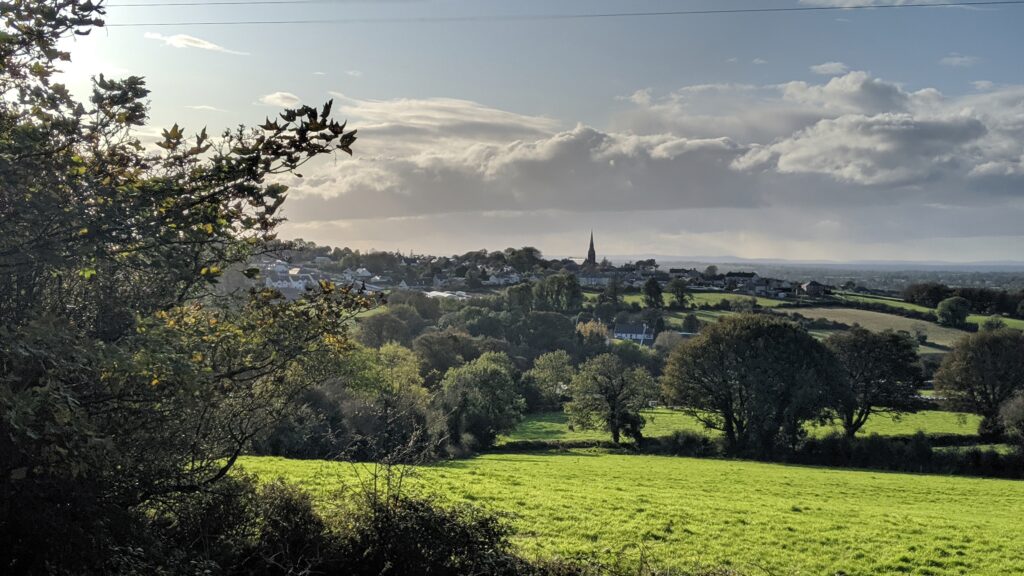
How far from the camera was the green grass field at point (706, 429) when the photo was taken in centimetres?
4312

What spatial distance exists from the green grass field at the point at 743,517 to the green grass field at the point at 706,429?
1639 centimetres

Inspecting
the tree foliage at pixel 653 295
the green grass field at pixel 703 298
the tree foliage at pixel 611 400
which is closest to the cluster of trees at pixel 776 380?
the tree foliage at pixel 611 400

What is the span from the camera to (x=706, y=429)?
143ft

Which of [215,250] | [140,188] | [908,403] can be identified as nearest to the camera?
[140,188]

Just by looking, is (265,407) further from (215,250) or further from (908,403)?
(908,403)

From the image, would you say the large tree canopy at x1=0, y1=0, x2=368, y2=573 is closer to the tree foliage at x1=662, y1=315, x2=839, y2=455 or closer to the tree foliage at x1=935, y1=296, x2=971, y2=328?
the tree foliage at x1=662, y1=315, x2=839, y2=455

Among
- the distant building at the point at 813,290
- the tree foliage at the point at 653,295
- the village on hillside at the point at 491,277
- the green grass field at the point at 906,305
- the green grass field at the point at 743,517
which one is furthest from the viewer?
the village on hillside at the point at 491,277

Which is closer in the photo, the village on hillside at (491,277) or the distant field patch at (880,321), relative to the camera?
the distant field patch at (880,321)

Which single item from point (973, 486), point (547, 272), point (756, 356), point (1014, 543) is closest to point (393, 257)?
point (547, 272)

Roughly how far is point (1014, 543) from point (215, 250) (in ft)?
60.5

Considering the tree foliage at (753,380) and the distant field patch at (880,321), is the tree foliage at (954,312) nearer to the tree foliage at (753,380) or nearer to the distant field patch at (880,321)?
the distant field patch at (880,321)

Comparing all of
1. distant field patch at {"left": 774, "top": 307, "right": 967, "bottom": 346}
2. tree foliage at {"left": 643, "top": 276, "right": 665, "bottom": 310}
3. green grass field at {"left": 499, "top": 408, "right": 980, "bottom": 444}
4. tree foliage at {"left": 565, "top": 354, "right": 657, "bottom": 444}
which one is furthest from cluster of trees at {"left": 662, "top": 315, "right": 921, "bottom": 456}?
tree foliage at {"left": 643, "top": 276, "right": 665, "bottom": 310}

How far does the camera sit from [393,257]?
150 metres

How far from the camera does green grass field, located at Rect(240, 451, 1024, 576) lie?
12.5 m
